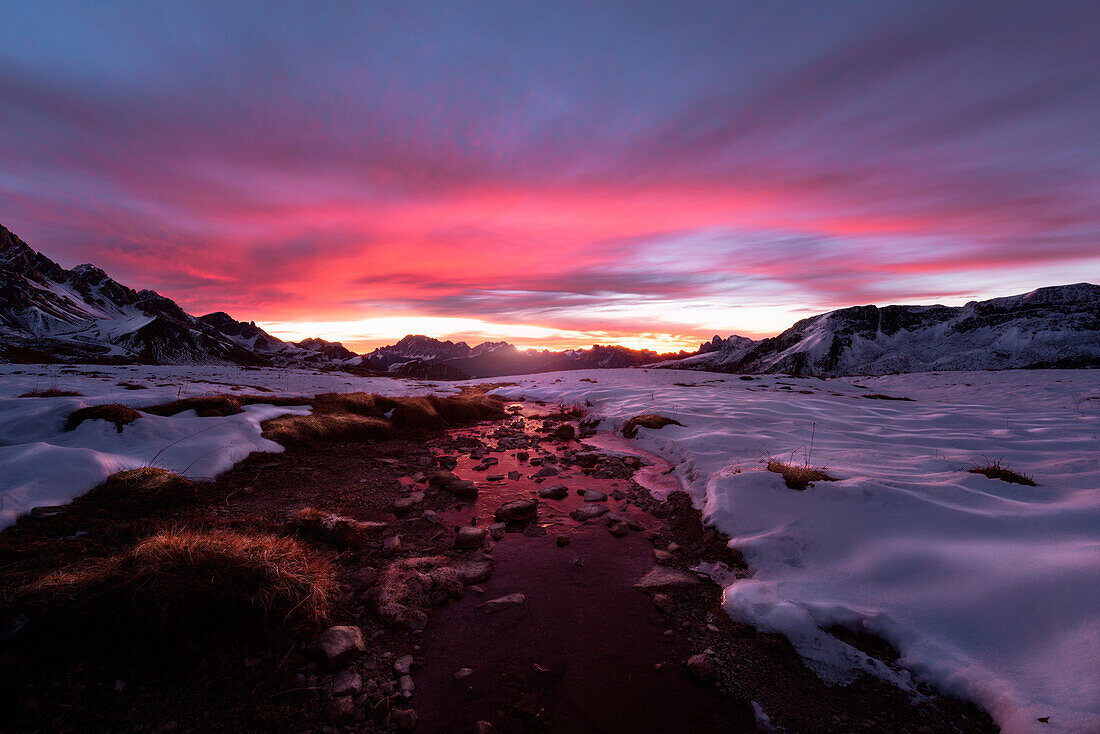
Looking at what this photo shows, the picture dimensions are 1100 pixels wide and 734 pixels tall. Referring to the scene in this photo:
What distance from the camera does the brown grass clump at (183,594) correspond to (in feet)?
12.8

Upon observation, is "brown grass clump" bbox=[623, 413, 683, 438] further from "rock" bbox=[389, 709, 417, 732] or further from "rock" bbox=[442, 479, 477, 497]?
"rock" bbox=[389, 709, 417, 732]

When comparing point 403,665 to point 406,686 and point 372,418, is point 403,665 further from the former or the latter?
point 372,418

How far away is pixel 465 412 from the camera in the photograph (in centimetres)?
2011

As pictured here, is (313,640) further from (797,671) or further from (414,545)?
(797,671)

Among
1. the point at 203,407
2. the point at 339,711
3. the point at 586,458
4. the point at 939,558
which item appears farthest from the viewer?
the point at 586,458

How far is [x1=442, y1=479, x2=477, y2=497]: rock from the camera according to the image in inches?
370

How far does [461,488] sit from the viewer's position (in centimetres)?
945

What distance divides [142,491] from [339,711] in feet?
21.6

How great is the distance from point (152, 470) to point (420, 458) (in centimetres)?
605

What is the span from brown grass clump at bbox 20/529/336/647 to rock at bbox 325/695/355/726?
1.12 meters

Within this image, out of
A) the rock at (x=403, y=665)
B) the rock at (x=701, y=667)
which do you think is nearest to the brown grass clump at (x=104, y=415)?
the rock at (x=403, y=665)

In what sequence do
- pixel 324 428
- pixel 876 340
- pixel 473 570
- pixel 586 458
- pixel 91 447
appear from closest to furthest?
pixel 473 570, pixel 91 447, pixel 586 458, pixel 324 428, pixel 876 340

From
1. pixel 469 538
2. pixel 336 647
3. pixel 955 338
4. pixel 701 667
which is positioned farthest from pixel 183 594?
pixel 955 338

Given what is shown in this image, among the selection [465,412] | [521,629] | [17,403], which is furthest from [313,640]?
[465,412]
